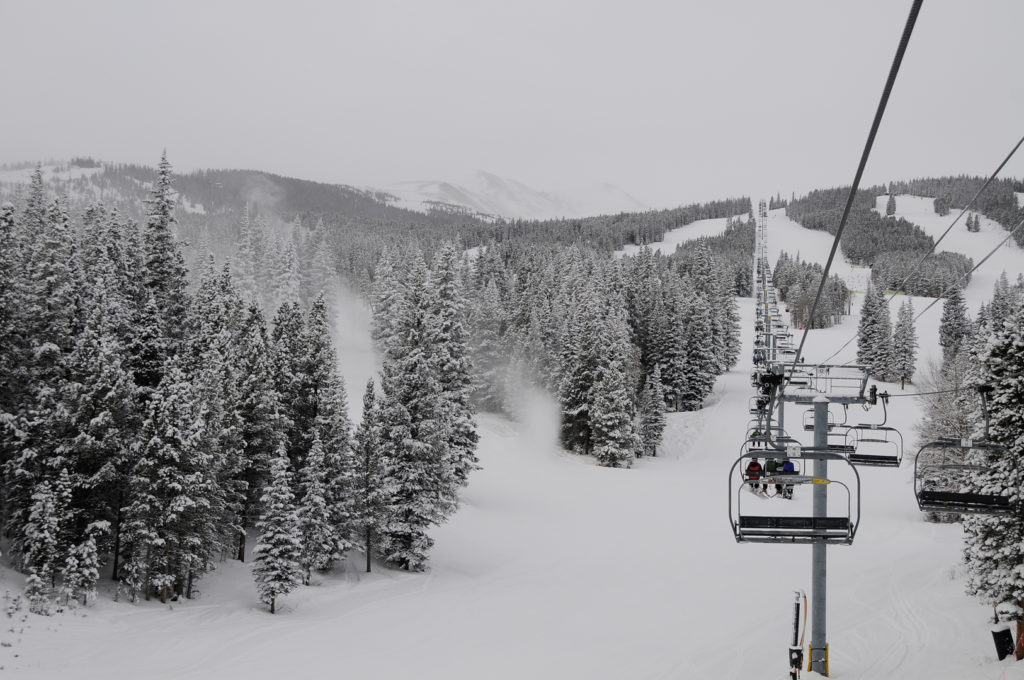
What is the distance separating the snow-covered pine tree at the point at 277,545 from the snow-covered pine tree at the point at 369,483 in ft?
16.6

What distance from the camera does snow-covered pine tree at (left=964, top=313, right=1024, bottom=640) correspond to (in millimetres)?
19328

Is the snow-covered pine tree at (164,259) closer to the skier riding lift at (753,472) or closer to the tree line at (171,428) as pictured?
the tree line at (171,428)

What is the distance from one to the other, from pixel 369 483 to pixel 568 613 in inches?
431

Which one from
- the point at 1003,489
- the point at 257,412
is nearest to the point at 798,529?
the point at 1003,489

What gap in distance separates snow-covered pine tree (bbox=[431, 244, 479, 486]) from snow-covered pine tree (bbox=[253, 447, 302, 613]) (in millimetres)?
12761

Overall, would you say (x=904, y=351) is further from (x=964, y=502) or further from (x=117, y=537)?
(x=117, y=537)

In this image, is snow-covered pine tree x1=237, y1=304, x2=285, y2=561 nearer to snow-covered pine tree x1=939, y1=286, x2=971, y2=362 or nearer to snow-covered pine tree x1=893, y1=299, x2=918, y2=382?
snow-covered pine tree x1=893, y1=299, x2=918, y2=382

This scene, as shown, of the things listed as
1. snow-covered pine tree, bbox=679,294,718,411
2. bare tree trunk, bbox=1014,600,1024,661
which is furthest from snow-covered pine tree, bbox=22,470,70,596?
snow-covered pine tree, bbox=679,294,718,411

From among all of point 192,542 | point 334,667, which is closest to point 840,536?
point 334,667

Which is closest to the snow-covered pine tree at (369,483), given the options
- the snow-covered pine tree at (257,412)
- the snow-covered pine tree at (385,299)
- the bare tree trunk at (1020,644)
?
the snow-covered pine tree at (257,412)

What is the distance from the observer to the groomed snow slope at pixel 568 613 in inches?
834

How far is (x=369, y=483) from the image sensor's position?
32750mm

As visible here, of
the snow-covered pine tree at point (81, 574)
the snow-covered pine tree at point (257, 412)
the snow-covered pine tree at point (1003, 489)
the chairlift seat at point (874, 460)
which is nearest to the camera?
the chairlift seat at point (874, 460)

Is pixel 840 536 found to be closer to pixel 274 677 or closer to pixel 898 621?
pixel 898 621
